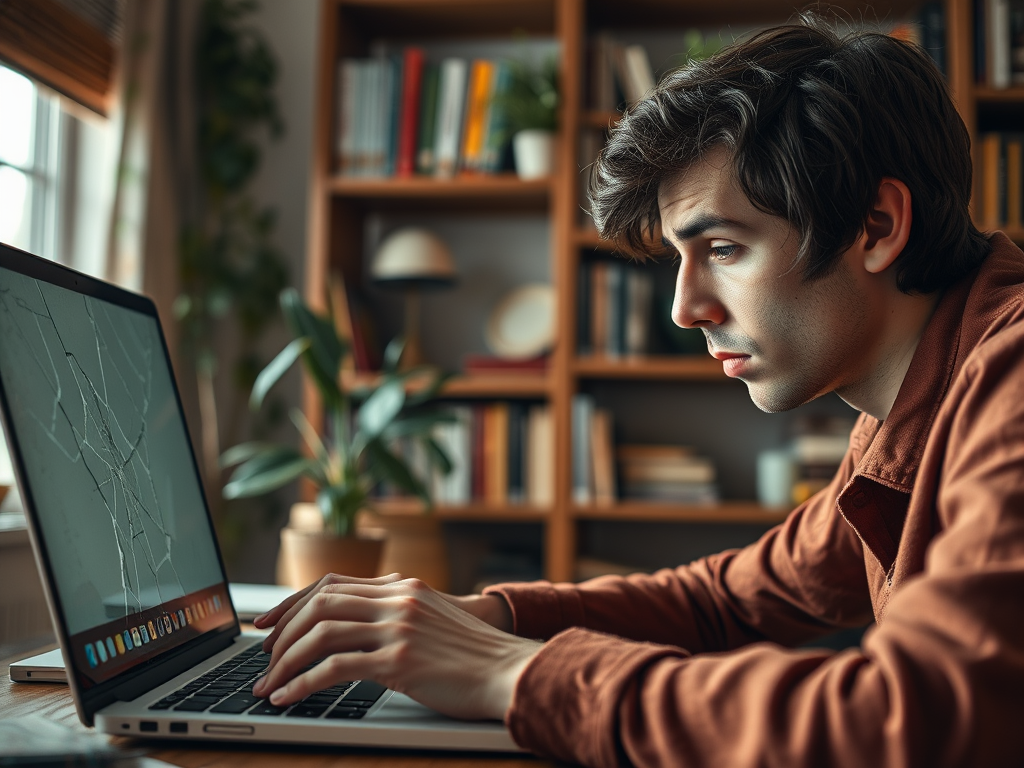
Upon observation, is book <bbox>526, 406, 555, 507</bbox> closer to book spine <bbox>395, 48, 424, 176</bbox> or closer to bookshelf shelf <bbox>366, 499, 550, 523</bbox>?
bookshelf shelf <bbox>366, 499, 550, 523</bbox>

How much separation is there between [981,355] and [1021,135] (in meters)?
1.96

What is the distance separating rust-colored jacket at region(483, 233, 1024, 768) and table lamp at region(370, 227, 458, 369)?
64.6 inches

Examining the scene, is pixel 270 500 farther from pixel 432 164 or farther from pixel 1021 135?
pixel 1021 135

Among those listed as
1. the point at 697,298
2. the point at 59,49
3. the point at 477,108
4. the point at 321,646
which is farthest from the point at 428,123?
the point at 321,646

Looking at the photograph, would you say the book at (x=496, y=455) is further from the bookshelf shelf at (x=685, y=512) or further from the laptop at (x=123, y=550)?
the laptop at (x=123, y=550)

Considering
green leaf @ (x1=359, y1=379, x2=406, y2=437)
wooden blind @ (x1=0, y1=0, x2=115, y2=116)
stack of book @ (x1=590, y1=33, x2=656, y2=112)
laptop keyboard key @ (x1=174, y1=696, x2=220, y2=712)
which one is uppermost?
stack of book @ (x1=590, y1=33, x2=656, y2=112)

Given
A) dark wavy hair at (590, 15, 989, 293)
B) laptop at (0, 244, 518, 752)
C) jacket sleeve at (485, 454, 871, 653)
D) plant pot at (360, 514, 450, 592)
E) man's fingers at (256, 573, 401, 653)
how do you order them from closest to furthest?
laptop at (0, 244, 518, 752)
man's fingers at (256, 573, 401, 653)
dark wavy hair at (590, 15, 989, 293)
jacket sleeve at (485, 454, 871, 653)
plant pot at (360, 514, 450, 592)

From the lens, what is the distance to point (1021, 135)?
2.26 metres

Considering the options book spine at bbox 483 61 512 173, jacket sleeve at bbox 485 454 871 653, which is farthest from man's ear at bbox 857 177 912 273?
book spine at bbox 483 61 512 173

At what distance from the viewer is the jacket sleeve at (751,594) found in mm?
993

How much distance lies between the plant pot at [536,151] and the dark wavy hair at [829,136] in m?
1.29

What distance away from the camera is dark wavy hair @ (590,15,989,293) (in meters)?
0.88

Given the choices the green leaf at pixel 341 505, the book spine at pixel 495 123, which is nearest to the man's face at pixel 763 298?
the green leaf at pixel 341 505

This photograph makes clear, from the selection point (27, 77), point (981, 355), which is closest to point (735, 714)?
point (981, 355)
